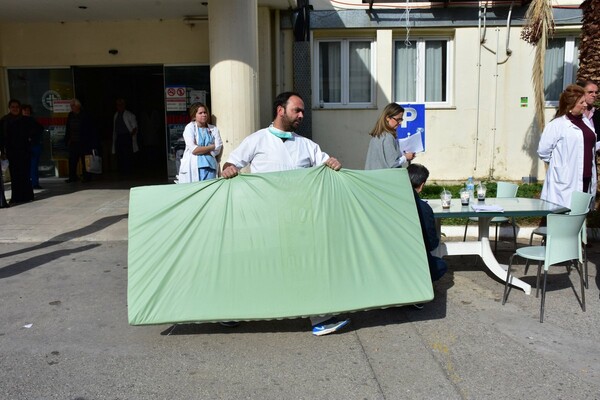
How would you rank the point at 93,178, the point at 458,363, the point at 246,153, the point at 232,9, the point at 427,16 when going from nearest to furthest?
the point at 458,363 → the point at 246,153 → the point at 232,9 → the point at 427,16 → the point at 93,178

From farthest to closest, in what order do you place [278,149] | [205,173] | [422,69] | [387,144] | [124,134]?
[124,134]
[422,69]
[205,173]
[387,144]
[278,149]

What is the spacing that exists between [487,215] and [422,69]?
747 centimetres

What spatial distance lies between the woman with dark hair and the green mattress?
3.96ft

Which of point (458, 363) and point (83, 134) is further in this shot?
point (83, 134)

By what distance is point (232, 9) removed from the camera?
8320 millimetres

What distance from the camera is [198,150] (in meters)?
7.30

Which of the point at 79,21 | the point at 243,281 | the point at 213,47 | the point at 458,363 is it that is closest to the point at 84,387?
the point at 243,281

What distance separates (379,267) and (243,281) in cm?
108

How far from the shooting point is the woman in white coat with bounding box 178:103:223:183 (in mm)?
7391

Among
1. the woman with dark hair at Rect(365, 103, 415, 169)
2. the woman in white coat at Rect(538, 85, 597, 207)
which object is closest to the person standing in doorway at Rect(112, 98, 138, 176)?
the woman with dark hair at Rect(365, 103, 415, 169)

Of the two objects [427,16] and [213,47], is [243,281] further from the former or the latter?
[427,16]

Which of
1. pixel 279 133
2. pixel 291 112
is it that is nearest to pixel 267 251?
pixel 279 133

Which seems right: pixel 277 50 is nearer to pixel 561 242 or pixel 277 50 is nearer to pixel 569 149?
pixel 569 149

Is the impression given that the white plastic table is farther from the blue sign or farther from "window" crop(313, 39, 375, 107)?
"window" crop(313, 39, 375, 107)
